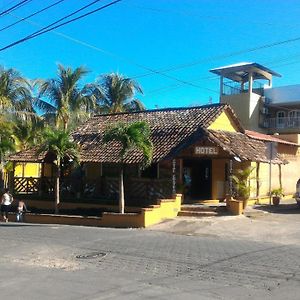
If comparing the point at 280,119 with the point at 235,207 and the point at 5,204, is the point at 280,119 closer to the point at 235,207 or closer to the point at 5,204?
the point at 235,207

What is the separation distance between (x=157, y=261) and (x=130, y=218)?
7810 millimetres

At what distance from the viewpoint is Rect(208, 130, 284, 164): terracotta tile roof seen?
20.8 meters

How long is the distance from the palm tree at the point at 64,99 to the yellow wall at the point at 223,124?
579 inches

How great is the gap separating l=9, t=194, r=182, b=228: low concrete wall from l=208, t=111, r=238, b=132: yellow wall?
501 cm

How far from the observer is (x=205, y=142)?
70.7ft

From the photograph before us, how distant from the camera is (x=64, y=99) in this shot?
36.2 meters

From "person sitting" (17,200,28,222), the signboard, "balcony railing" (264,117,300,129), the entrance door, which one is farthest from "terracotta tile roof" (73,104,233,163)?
"balcony railing" (264,117,300,129)

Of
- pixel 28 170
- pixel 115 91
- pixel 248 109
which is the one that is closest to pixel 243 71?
pixel 248 109

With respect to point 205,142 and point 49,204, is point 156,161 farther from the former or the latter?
point 49,204

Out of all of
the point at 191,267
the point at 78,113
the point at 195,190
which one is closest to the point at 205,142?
the point at 195,190

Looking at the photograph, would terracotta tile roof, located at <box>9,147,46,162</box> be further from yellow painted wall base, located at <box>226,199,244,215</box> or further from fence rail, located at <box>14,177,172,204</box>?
yellow painted wall base, located at <box>226,199,244,215</box>

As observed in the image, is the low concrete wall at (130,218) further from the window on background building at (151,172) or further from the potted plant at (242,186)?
the window on background building at (151,172)

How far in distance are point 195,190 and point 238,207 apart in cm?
539

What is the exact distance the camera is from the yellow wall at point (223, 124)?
2371 cm
